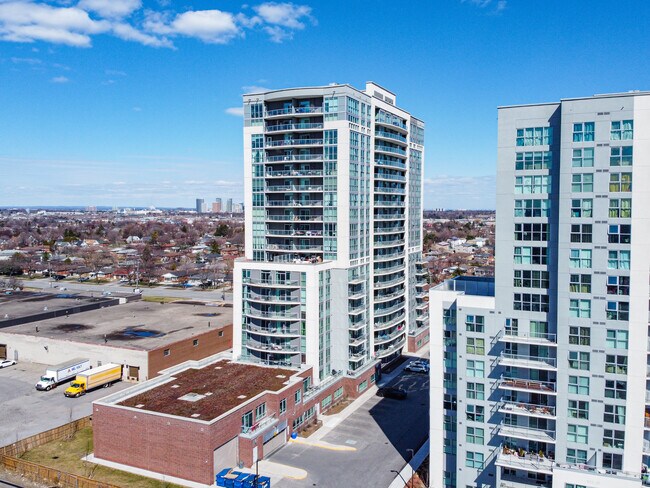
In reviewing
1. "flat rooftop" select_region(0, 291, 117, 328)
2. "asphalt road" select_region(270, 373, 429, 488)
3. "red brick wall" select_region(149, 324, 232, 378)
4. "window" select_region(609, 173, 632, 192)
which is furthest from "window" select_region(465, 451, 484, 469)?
"flat rooftop" select_region(0, 291, 117, 328)

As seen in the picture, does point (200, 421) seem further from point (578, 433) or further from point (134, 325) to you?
point (134, 325)

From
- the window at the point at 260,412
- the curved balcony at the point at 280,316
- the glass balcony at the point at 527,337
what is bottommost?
the window at the point at 260,412

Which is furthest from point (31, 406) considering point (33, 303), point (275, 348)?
point (33, 303)

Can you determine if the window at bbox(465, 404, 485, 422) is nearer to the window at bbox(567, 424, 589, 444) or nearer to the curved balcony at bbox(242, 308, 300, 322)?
the window at bbox(567, 424, 589, 444)

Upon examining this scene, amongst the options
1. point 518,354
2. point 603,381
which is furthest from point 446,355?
point 603,381

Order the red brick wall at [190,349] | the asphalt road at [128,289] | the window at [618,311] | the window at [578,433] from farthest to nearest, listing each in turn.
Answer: the asphalt road at [128,289], the red brick wall at [190,349], the window at [578,433], the window at [618,311]

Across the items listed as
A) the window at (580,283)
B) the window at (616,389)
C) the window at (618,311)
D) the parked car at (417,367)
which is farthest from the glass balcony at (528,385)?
the parked car at (417,367)

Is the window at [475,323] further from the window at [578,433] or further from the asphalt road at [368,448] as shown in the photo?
the asphalt road at [368,448]

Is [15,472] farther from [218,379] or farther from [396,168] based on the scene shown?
[396,168]
